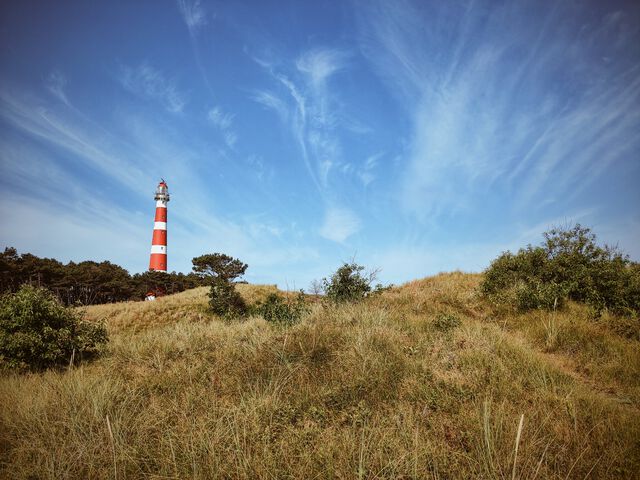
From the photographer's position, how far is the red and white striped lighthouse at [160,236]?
41625 millimetres

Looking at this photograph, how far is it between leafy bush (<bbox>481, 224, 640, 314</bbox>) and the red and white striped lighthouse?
39.7 meters

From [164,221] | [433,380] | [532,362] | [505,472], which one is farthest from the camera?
[164,221]

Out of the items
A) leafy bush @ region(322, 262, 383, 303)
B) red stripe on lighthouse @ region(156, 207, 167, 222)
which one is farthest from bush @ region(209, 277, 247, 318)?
red stripe on lighthouse @ region(156, 207, 167, 222)

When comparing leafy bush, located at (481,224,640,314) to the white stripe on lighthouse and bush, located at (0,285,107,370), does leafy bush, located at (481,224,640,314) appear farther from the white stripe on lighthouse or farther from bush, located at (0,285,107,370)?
the white stripe on lighthouse

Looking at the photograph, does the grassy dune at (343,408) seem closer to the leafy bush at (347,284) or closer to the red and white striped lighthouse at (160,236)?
the leafy bush at (347,284)

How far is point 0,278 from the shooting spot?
2969 cm

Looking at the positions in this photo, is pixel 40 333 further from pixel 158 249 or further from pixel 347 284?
pixel 158 249

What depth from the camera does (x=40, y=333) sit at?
26.2 feet

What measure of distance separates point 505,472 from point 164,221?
48549 mm

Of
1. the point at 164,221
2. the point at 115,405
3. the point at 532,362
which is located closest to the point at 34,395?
the point at 115,405

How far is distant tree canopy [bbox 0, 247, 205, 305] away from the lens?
101 feet

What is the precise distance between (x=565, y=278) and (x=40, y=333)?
1605 centimetres

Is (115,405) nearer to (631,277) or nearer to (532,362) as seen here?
(532,362)

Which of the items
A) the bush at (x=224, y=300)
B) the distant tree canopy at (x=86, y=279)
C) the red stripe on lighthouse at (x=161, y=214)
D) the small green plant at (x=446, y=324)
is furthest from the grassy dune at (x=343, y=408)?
the red stripe on lighthouse at (x=161, y=214)
